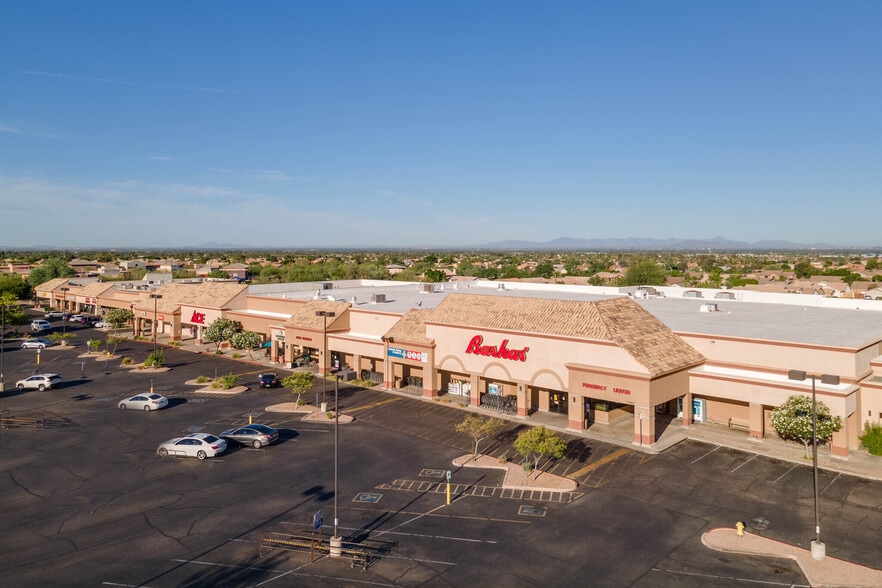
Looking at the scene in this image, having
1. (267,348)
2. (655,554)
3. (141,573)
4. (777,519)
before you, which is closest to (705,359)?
(777,519)

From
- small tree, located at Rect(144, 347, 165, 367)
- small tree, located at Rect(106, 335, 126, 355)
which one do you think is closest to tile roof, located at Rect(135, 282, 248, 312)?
small tree, located at Rect(106, 335, 126, 355)

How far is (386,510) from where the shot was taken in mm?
29500

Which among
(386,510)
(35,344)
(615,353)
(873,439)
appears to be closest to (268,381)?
(386,510)

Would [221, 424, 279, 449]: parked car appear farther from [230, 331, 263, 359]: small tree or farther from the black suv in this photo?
[230, 331, 263, 359]: small tree

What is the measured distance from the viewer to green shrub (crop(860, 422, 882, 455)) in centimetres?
3706

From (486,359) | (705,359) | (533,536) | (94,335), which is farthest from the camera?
(94,335)

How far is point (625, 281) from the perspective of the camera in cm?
13688

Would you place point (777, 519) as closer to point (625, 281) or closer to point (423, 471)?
point (423, 471)

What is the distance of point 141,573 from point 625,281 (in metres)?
128

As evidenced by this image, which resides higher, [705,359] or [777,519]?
[705,359]

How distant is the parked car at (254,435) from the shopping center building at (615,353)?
9117 mm

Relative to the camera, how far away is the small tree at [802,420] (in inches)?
1415

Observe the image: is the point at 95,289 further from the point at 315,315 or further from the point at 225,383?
the point at 225,383

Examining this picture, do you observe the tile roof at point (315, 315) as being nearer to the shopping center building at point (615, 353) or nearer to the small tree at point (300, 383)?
the shopping center building at point (615, 353)
